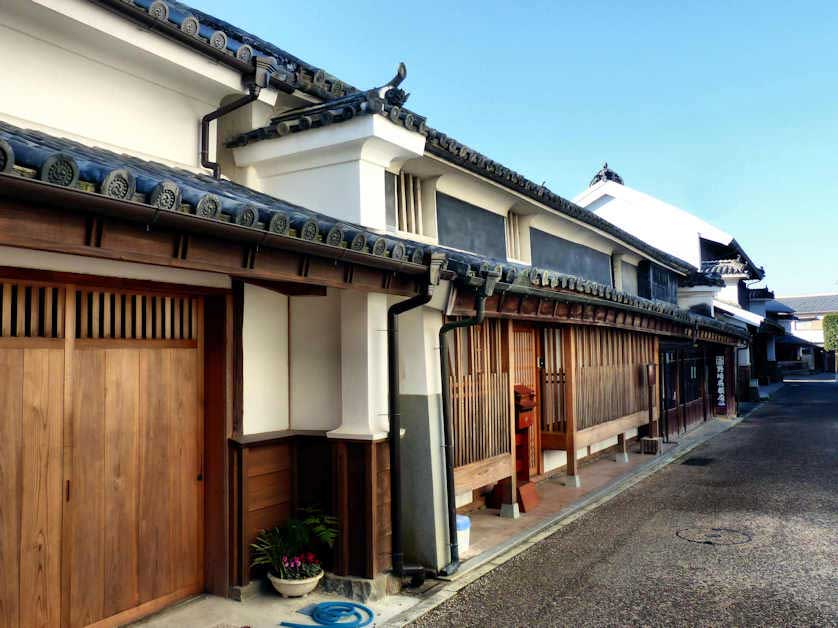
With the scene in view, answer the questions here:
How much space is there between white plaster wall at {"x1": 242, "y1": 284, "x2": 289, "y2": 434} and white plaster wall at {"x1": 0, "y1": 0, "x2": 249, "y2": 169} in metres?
1.75

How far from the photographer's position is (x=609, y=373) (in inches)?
545

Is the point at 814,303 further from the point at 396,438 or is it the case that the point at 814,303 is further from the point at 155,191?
the point at 155,191

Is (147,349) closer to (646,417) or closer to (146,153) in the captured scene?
(146,153)

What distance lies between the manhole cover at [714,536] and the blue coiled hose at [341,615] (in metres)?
4.78

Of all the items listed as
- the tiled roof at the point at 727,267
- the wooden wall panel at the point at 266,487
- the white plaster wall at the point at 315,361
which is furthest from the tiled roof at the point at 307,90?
the tiled roof at the point at 727,267

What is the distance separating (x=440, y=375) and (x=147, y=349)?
320 cm

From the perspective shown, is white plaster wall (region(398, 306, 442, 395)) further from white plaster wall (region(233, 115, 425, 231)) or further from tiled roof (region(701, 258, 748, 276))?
tiled roof (region(701, 258, 748, 276))

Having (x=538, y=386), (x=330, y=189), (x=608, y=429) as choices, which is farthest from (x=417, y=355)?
(x=608, y=429)

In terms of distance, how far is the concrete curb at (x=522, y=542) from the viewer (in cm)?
642

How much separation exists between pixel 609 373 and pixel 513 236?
149 inches

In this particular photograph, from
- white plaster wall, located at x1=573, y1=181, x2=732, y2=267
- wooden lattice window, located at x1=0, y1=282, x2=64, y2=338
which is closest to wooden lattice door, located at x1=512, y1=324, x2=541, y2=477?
wooden lattice window, located at x1=0, y1=282, x2=64, y2=338

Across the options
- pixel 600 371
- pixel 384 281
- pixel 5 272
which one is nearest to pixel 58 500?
pixel 5 272

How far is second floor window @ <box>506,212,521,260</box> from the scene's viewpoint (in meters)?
12.2

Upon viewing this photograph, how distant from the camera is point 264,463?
22.1 feet
